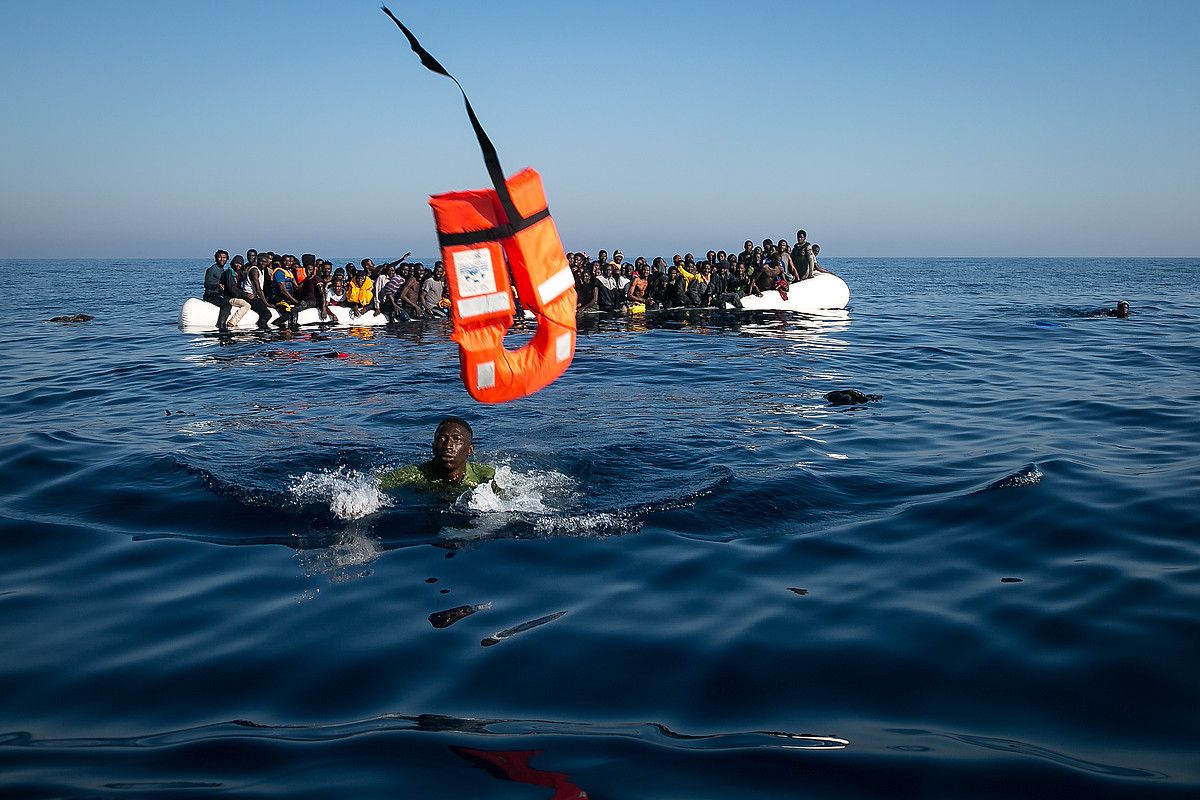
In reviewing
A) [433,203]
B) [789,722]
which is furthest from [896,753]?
[433,203]

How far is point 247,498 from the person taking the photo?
6641mm

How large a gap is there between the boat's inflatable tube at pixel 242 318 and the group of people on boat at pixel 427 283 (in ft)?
0.37

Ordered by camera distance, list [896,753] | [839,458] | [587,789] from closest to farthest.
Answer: [587,789] → [896,753] → [839,458]

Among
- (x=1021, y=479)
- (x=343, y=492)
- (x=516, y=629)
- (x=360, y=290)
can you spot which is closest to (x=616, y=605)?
(x=516, y=629)

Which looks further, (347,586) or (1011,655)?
(347,586)

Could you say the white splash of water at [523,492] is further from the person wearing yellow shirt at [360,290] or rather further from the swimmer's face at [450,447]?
the person wearing yellow shirt at [360,290]

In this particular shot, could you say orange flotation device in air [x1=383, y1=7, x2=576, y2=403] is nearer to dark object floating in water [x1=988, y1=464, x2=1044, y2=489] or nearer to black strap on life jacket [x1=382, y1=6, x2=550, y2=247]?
black strap on life jacket [x1=382, y1=6, x2=550, y2=247]

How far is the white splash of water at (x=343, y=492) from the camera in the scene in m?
6.27

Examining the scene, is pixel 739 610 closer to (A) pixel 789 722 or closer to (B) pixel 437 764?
(A) pixel 789 722

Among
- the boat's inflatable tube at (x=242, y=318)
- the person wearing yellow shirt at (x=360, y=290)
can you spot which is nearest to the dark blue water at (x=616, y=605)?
the boat's inflatable tube at (x=242, y=318)

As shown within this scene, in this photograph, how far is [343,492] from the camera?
6641 mm

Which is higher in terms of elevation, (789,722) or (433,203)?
(433,203)

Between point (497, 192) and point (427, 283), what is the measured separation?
1968cm

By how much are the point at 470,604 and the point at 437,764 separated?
1.53 metres
